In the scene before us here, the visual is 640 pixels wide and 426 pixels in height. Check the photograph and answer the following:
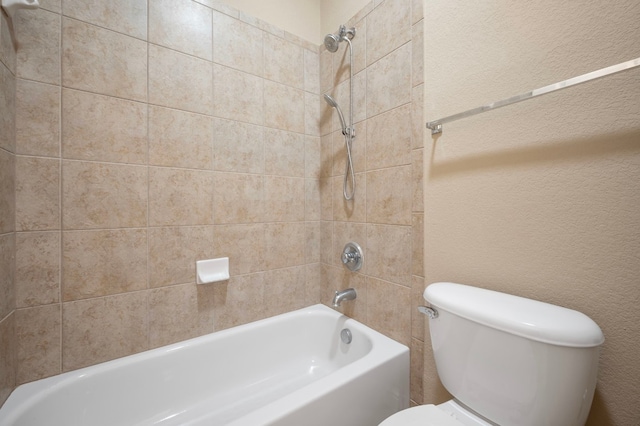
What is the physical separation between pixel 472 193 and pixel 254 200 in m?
1.06

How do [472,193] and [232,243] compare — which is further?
[232,243]

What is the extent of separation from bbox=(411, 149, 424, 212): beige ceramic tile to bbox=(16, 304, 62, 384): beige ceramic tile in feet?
4.96

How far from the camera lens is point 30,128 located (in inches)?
37.1

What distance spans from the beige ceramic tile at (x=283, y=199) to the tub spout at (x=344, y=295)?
0.51 metres

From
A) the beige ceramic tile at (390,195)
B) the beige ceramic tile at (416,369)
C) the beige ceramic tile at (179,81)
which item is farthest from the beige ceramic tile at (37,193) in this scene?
the beige ceramic tile at (416,369)

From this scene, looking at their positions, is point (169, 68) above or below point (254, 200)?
above

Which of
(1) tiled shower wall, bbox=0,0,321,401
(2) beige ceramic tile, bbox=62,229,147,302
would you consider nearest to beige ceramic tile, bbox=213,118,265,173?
(1) tiled shower wall, bbox=0,0,321,401

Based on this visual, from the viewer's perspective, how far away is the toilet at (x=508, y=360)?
2.01 feet

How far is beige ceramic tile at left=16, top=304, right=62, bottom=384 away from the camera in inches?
37.2

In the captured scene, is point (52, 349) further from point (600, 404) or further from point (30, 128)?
point (600, 404)

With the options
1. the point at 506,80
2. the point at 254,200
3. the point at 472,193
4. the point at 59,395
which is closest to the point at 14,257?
the point at 59,395

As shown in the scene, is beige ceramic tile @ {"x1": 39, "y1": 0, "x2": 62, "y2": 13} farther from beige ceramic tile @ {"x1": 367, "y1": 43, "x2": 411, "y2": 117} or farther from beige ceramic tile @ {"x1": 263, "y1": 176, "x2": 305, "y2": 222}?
beige ceramic tile @ {"x1": 367, "y1": 43, "x2": 411, "y2": 117}

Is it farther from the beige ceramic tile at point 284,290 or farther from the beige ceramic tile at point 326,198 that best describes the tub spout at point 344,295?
the beige ceramic tile at point 326,198

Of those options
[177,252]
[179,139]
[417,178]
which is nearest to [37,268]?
[177,252]
